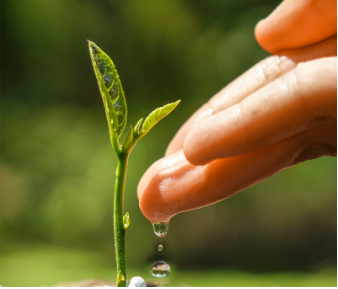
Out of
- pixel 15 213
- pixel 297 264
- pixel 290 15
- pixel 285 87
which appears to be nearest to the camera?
pixel 285 87

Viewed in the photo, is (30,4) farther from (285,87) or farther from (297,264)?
(297,264)

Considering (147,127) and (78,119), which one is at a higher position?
(78,119)

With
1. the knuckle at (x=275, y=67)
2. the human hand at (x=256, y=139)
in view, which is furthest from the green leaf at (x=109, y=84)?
the knuckle at (x=275, y=67)

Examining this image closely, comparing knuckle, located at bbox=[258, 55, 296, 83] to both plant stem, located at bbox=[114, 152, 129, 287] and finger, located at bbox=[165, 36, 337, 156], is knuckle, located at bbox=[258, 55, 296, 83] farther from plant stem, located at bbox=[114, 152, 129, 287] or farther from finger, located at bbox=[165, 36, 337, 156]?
plant stem, located at bbox=[114, 152, 129, 287]

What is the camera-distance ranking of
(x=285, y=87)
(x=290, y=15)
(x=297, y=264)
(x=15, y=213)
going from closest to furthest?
1. (x=285, y=87)
2. (x=290, y=15)
3. (x=297, y=264)
4. (x=15, y=213)

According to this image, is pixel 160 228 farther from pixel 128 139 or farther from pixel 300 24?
pixel 300 24

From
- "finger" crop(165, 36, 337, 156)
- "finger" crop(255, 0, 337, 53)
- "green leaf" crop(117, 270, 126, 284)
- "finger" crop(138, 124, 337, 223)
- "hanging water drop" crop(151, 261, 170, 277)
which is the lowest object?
"green leaf" crop(117, 270, 126, 284)

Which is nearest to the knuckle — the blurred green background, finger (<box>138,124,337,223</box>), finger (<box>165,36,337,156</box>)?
finger (<box>165,36,337,156</box>)

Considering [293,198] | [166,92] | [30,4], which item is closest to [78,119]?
[166,92]
